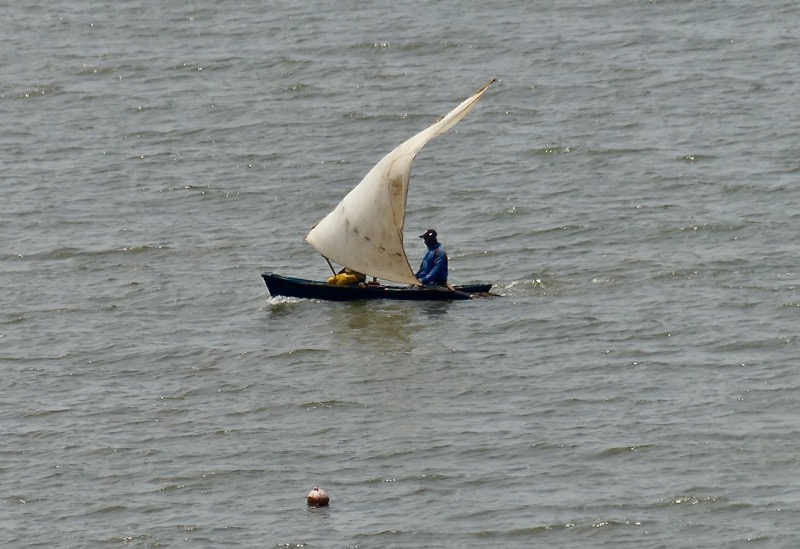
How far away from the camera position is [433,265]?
29031mm

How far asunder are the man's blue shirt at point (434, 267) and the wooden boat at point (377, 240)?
0.54 ft

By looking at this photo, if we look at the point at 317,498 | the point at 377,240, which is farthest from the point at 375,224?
the point at 317,498

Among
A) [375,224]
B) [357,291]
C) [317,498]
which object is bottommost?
[317,498]

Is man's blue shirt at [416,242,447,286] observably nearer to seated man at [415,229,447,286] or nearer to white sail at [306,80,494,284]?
seated man at [415,229,447,286]

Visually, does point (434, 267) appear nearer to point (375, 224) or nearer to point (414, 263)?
point (375, 224)

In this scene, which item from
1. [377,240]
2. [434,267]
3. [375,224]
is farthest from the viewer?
[375,224]

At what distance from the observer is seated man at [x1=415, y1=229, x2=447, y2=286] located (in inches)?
1139

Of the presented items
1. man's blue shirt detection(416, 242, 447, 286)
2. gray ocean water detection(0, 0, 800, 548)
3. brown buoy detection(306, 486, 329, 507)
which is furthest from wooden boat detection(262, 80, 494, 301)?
brown buoy detection(306, 486, 329, 507)

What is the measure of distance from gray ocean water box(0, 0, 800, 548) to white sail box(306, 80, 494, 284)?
2.76 feet

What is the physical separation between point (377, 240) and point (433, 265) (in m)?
1.17

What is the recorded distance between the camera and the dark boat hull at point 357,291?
94.9 feet

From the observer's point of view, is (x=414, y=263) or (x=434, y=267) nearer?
(x=434, y=267)

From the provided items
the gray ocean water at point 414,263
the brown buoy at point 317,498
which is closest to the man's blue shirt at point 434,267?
the gray ocean water at point 414,263

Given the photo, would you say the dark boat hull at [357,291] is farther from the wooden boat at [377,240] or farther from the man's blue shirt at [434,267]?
the man's blue shirt at [434,267]
